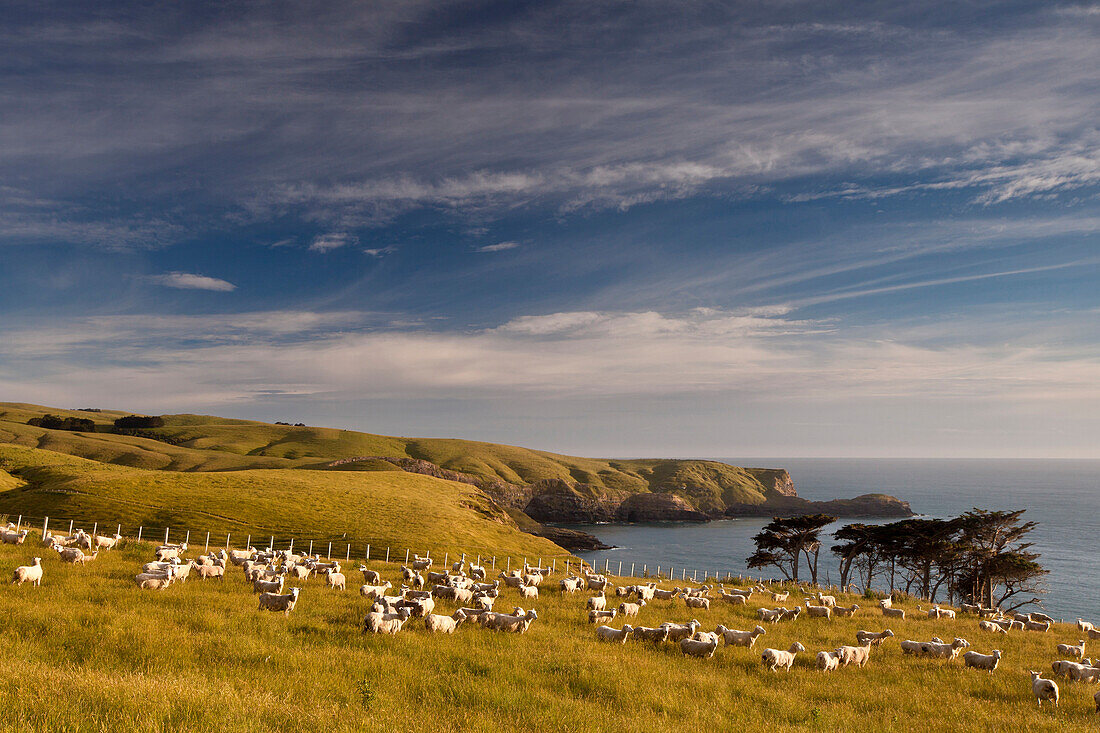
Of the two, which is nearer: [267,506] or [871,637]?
[871,637]

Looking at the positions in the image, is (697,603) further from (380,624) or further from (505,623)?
(380,624)

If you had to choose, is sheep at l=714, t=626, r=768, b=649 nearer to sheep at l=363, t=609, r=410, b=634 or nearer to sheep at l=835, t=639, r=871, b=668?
sheep at l=835, t=639, r=871, b=668

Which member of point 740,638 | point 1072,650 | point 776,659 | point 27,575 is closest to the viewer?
point 776,659

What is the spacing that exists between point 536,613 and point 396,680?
11305mm

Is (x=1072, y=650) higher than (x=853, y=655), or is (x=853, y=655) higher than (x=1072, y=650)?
(x=1072, y=650)

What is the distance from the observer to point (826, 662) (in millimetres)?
19031

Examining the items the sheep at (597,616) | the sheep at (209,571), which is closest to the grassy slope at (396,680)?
the sheep at (597,616)

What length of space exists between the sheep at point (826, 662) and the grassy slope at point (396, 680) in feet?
1.17

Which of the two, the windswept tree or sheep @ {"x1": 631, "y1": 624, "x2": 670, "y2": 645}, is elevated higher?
sheep @ {"x1": 631, "y1": 624, "x2": 670, "y2": 645}

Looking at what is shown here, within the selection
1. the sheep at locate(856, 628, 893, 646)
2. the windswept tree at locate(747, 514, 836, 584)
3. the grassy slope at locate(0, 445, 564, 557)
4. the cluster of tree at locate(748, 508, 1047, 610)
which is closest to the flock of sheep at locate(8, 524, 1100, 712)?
the sheep at locate(856, 628, 893, 646)

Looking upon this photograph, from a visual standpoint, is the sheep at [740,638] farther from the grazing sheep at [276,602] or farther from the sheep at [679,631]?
the grazing sheep at [276,602]

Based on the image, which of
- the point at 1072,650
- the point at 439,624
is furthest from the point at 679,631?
the point at 1072,650

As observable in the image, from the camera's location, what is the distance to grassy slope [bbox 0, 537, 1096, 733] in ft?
34.2

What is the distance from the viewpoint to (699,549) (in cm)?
14875
